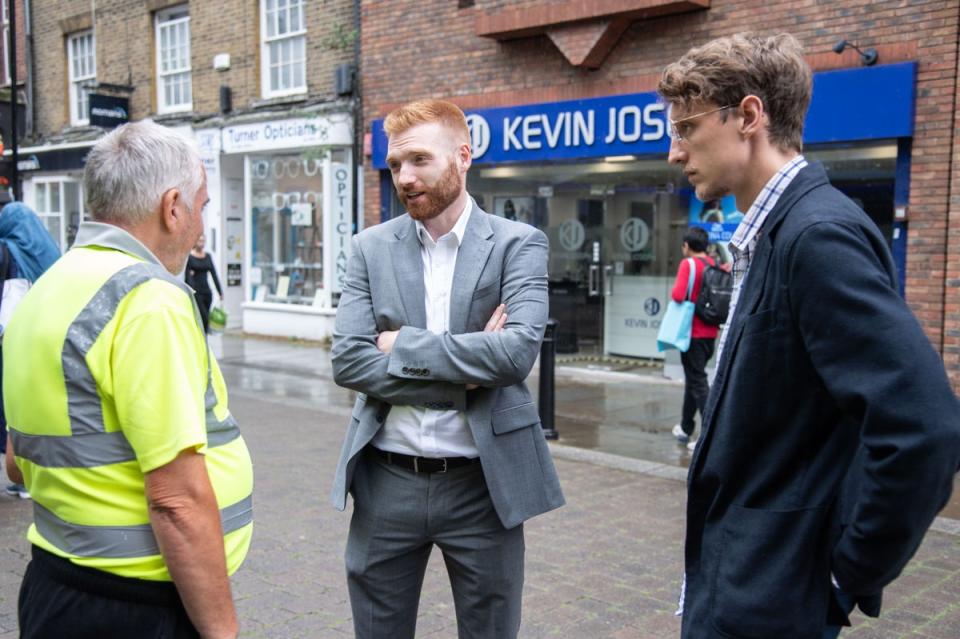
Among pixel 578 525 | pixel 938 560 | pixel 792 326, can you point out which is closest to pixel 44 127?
pixel 578 525

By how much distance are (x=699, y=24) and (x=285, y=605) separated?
26.7 feet

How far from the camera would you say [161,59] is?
17.3 metres

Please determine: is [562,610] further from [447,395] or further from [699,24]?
[699,24]

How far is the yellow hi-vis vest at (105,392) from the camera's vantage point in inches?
71.0

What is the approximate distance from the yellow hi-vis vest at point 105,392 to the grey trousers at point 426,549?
0.87 metres

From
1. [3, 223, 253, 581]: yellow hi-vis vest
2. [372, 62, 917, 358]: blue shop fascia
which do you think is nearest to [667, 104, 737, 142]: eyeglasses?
[3, 223, 253, 581]: yellow hi-vis vest

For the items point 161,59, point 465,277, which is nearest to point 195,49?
point 161,59

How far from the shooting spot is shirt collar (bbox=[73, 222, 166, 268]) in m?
1.93

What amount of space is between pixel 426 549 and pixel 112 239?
1.36 metres

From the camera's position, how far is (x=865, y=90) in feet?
28.5

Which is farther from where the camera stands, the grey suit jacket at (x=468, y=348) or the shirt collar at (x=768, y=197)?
the grey suit jacket at (x=468, y=348)

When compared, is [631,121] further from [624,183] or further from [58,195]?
[58,195]

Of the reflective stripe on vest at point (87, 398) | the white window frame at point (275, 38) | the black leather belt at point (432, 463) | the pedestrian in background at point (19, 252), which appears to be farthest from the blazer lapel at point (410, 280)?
the white window frame at point (275, 38)

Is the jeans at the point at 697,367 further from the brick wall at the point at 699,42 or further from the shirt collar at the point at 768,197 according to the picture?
the shirt collar at the point at 768,197
